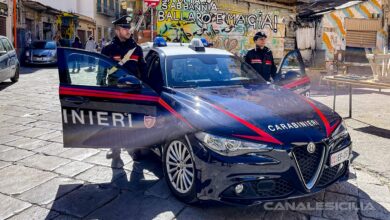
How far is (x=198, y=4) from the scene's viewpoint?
15016 millimetres

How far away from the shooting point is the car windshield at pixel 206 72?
13.8 ft

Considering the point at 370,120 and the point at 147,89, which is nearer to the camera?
the point at 147,89

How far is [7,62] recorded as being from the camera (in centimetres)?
1149

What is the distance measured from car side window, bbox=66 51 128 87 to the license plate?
2.29 metres

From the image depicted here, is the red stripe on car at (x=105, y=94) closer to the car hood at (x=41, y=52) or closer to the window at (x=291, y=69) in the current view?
the window at (x=291, y=69)

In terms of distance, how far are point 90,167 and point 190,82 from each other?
62.9 inches

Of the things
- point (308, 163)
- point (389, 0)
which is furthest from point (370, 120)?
point (389, 0)

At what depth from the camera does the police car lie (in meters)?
3.04

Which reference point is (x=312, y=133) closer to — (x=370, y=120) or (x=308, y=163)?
(x=308, y=163)

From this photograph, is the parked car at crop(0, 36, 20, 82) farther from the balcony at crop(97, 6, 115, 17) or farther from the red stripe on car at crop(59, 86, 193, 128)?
the balcony at crop(97, 6, 115, 17)

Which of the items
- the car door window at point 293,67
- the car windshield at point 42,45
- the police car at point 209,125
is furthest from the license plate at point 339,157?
the car windshield at point 42,45

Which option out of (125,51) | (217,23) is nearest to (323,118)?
(125,51)

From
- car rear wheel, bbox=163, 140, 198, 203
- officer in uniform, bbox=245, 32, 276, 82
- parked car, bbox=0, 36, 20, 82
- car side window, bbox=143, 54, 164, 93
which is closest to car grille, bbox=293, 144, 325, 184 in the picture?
car rear wheel, bbox=163, 140, 198, 203

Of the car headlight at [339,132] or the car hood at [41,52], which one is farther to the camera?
the car hood at [41,52]
